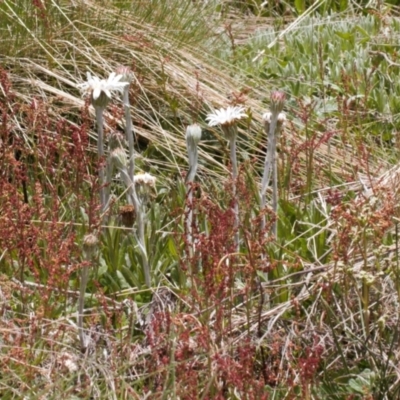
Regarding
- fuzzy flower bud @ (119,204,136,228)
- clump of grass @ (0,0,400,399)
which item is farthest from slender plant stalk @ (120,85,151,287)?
fuzzy flower bud @ (119,204,136,228)

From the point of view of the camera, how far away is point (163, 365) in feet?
7.75

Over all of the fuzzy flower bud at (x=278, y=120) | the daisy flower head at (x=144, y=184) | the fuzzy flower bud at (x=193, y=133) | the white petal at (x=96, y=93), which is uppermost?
the white petal at (x=96, y=93)

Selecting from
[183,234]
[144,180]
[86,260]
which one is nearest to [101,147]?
[144,180]

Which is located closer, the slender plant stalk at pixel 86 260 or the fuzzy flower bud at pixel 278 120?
the slender plant stalk at pixel 86 260

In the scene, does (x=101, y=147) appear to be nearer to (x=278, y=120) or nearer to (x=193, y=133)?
(x=193, y=133)

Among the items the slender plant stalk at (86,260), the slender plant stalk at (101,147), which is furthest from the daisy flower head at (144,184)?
the slender plant stalk at (86,260)

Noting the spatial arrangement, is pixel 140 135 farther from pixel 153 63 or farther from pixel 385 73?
pixel 385 73

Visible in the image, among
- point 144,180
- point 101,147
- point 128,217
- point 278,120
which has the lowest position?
point 128,217

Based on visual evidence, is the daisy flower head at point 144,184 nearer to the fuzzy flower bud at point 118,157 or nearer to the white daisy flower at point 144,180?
the white daisy flower at point 144,180

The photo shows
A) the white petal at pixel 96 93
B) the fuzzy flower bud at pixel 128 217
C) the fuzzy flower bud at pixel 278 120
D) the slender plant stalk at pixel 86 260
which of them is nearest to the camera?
the slender plant stalk at pixel 86 260

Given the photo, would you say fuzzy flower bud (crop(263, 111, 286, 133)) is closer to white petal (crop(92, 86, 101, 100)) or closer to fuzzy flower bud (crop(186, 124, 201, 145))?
fuzzy flower bud (crop(186, 124, 201, 145))

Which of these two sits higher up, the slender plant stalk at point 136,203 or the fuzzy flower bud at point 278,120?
the fuzzy flower bud at point 278,120

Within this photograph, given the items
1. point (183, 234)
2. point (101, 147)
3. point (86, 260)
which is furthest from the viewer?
point (101, 147)

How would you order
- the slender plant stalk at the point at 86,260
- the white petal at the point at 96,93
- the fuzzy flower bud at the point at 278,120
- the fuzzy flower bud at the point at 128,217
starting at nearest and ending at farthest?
the slender plant stalk at the point at 86,260 < the white petal at the point at 96,93 < the fuzzy flower bud at the point at 278,120 < the fuzzy flower bud at the point at 128,217
